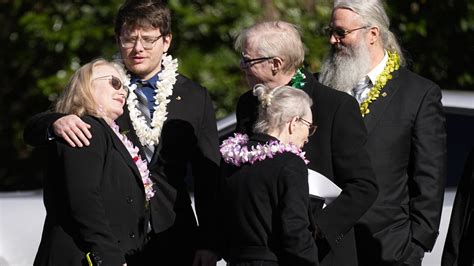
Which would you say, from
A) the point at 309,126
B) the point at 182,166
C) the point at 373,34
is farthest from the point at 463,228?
the point at 182,166

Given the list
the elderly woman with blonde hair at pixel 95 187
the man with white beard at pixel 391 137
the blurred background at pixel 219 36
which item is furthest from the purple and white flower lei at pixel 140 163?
the blurred background at pixel 219 36

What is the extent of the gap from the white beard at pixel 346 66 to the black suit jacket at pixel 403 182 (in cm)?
21

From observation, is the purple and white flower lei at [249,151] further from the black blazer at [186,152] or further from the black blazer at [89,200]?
the black blazer at [186,152]

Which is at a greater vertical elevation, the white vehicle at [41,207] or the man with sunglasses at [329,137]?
the man with sunglasses at [329,137]

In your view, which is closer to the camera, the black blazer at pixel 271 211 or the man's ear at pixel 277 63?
the black blazer at pixel 271 211

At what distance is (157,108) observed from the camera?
5.61 meters

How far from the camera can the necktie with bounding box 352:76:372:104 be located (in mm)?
5719

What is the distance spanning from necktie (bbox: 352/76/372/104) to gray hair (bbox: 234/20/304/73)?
2.07 feet

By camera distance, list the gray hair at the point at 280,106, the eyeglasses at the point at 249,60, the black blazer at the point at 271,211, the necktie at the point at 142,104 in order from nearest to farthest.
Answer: the black blazer at the point at 271,211 → the gray hair at the point at 280,106 → the eyeglasses at the point at 249,60 → the necktie at the point at 142,104

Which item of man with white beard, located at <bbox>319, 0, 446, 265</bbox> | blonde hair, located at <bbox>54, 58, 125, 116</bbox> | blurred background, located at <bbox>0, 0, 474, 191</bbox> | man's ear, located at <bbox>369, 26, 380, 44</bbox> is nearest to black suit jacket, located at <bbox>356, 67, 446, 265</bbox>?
man with white beard, located at <bbox>319, 0, 446, 265</bbox>

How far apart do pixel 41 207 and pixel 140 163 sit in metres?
1.62

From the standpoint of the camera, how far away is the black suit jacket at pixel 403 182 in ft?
18.0

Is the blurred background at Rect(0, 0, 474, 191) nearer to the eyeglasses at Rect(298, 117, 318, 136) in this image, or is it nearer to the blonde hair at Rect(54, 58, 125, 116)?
the blonde hair at Rect(54, 58, 125, 116)

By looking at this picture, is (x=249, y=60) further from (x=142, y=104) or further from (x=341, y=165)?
(x=142, y=104)
